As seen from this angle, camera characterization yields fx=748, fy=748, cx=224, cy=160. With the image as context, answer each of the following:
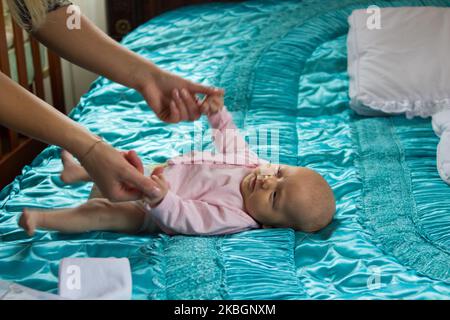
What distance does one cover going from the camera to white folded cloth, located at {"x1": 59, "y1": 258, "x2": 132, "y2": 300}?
1218 mm

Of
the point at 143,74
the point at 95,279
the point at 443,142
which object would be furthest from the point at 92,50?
the point at 443,142

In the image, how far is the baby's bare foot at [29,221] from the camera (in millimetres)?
1418

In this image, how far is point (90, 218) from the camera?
1.50 meters

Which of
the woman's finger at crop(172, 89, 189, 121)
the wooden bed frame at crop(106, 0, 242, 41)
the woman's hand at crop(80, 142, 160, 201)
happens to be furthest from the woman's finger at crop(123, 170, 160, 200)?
the wooden bed frame at crop(106, 0, 242, 41)

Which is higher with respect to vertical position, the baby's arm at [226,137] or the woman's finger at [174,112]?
the woman's finger at [174,112]

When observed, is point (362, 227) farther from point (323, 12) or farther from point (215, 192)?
point (323, 12)

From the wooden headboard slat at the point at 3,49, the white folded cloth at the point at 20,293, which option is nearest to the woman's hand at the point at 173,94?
the white folded cloth at the point at 20,293

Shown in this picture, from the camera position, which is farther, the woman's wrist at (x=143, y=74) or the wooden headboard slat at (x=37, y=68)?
the wooden headboard slat at (x=37, y=68)

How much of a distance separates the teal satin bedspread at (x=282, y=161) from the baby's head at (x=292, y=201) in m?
0.03

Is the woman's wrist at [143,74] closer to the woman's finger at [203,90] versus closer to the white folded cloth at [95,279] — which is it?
the woman's finger at [203,90]

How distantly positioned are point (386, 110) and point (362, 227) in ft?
2.20

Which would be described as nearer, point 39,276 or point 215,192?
point 39,276

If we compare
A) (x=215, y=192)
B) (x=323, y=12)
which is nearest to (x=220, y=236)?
(x=215, y=192)

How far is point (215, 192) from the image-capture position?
1.60 m
